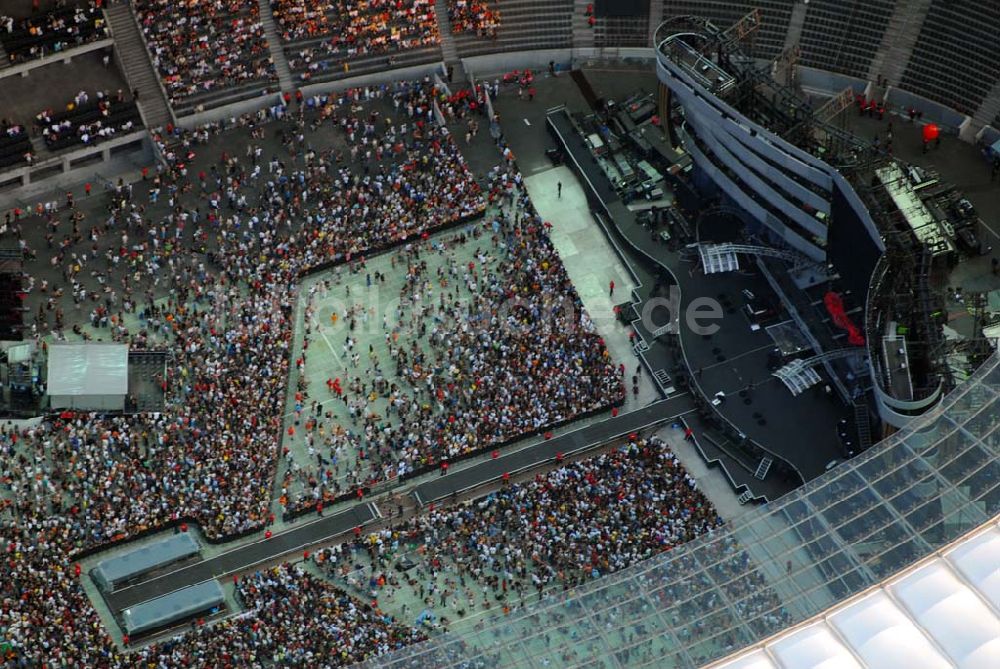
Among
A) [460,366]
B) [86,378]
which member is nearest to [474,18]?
[460,366]

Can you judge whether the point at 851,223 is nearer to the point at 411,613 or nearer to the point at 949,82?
the point at 949,82

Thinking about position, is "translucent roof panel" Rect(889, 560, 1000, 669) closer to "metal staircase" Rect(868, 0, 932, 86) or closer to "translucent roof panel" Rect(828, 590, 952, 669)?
"translucent roof panel" Rect(828, 590, 952, 669)

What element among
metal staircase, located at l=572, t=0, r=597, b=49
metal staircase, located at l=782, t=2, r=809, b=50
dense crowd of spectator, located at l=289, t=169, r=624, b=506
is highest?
metal staircase, located at l=572, t=0, r=597, b=49

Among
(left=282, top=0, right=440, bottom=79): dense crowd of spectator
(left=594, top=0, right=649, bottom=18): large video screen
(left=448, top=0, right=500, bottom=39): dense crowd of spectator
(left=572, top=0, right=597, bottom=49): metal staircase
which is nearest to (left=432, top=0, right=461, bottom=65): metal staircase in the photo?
(left=448, top=0, right=500, bottom=39): dense crowd of spectator

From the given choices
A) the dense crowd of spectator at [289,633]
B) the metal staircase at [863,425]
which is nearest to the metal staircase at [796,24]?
the metal staircase at [863,425]

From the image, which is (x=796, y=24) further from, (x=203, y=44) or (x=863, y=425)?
(x=203, y=44)

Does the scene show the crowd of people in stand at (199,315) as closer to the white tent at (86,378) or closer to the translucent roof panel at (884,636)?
the white tent at (86,378)

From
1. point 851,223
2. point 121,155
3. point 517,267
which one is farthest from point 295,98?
point 851,223
